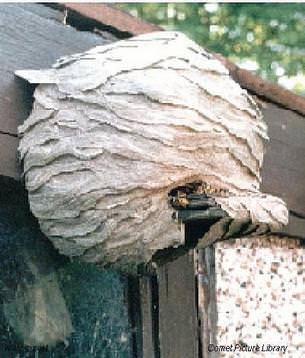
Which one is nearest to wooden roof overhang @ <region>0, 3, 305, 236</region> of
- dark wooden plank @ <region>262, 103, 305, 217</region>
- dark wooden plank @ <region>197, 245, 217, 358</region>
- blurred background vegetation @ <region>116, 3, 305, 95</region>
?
dark wooden plank @ <region>262, 103, 305, 217</region>

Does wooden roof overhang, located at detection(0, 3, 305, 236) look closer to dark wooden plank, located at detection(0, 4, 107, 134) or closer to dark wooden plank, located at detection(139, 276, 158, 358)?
dark wooden plank, located at detection(0, 4, 107, 134)

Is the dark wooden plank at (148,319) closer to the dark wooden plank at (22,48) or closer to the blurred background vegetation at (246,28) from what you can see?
the dark wooden plank at (22,48)

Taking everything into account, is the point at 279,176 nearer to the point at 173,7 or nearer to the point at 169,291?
the point at 169,291

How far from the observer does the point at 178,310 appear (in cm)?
115

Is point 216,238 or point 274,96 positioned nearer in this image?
point 216,238

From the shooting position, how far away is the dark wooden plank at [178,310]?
1.12m

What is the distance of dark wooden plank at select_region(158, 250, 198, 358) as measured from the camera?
1118 mm

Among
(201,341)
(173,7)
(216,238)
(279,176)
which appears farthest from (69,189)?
(173,7)

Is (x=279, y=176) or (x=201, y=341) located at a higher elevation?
(x=279, y=176)

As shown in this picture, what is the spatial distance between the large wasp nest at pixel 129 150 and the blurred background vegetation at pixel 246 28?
2250 millimetres

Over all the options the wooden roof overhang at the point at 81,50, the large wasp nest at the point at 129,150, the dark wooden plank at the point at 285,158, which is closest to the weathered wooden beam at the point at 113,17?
the wooden roof overhang at the point at 81,50

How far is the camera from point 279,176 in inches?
53.9

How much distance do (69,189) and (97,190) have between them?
1.3 inches

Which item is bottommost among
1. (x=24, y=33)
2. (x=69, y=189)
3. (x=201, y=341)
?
(x=201, y=341)
